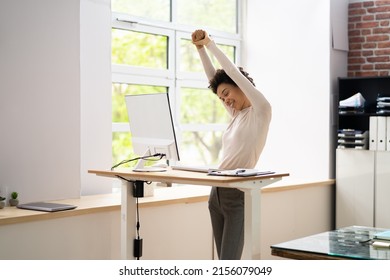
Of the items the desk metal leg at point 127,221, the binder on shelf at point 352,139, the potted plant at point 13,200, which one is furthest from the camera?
the binder on shelf at point 352,139

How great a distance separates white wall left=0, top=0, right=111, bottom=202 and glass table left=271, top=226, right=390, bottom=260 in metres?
2.04

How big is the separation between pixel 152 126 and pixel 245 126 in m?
0.52

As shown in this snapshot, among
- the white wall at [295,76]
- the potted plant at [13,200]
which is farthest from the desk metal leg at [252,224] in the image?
the white wall at [295,76]

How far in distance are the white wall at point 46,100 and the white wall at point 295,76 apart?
2132mm

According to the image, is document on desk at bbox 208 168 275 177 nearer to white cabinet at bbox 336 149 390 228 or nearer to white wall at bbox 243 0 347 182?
white cabinet at bbox 336 149 390 228

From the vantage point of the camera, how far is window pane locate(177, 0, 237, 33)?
5.66 meters

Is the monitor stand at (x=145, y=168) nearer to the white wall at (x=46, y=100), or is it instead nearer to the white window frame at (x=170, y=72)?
the white wall at (x=46, y=100)

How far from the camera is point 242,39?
20.5 feet

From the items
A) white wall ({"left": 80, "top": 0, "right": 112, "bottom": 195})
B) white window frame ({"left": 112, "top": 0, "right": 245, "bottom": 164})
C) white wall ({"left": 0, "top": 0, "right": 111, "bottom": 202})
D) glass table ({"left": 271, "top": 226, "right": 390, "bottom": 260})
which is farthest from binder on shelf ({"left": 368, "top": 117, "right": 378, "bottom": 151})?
glass table ({"left": 271, "top": 226, "right": 390, "bottom": 260})

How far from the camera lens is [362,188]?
5.45 m

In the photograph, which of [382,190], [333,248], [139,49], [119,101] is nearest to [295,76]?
[382,190]

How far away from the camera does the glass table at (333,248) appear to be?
234cm

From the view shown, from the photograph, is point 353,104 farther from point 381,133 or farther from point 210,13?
point 210,13
